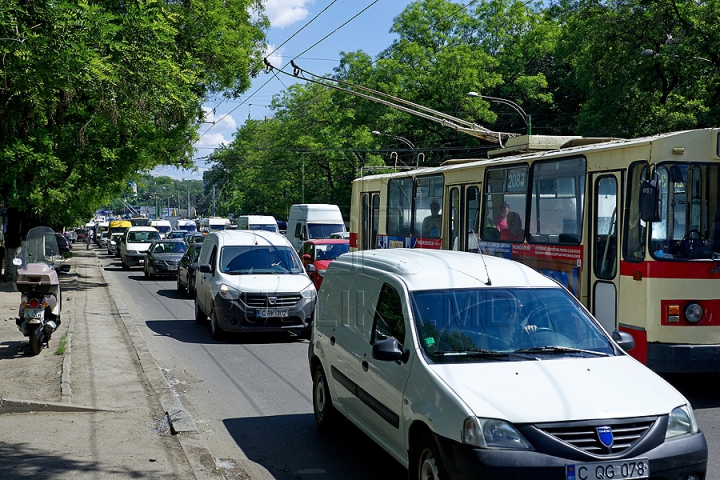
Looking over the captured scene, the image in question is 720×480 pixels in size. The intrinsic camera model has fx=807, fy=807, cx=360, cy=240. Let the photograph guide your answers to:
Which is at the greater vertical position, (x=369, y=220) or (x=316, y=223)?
(x=369, y=220)

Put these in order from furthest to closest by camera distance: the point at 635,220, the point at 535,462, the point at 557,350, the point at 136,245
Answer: the point at 136,245
the point at 635,220
the point at 557,350
the point at 535,462

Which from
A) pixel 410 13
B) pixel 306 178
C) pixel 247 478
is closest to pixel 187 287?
pixel 247 478

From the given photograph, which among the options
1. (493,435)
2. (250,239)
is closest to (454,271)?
(493,435)

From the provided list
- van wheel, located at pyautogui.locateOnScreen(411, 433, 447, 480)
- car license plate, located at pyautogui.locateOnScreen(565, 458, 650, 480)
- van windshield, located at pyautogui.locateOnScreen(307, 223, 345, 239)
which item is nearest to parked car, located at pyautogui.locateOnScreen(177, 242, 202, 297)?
van windshield, located at pyautogui.locateOnScreen(307, 223, 345, 239)

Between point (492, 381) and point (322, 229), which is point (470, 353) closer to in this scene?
point (492, 381)

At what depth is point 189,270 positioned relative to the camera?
22.0 meters

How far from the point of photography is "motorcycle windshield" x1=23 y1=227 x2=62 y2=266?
41.1ft

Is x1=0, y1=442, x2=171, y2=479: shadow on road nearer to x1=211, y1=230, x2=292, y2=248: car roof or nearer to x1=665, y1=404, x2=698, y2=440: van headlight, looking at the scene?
x1=665, y1=404, x2=698, y2=440: van headlight

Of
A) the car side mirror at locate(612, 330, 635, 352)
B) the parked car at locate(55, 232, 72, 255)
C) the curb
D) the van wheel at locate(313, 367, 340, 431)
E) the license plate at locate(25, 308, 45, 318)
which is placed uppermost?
the parked car at locate(55, 232, 72, 255)

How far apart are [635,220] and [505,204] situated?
3564 millimetres

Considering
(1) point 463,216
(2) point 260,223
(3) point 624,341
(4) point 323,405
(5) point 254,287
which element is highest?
(1) point 463,216

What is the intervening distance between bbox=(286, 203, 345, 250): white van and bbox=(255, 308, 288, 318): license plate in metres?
18.1

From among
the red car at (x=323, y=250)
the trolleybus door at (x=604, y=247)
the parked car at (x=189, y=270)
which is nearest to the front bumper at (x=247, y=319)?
the trolleybus door at (x=604, y=247)

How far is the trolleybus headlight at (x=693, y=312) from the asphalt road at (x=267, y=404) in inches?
37.6
